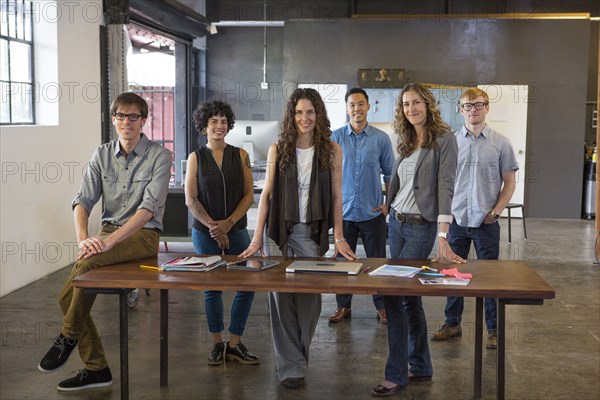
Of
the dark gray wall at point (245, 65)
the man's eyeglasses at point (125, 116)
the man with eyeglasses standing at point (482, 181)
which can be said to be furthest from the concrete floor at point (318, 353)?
the dark gray wall at point (245, 65)

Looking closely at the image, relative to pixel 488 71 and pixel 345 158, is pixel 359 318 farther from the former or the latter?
pixel 488 71

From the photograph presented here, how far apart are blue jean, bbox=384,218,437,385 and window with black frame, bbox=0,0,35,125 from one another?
4093 mm

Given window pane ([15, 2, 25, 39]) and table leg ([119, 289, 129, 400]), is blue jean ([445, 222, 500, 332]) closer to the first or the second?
table leg ([119, 289, 129, 400])

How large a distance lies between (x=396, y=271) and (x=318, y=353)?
1.42 metres

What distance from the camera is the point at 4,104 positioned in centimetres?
658

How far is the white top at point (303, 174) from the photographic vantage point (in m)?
3.98

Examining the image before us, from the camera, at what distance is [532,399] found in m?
3.99

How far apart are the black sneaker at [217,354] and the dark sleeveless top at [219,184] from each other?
0.72 m

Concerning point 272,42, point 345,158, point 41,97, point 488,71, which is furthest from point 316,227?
point 272,42

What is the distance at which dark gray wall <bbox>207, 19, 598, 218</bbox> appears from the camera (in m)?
12.3

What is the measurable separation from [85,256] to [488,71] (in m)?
9.98

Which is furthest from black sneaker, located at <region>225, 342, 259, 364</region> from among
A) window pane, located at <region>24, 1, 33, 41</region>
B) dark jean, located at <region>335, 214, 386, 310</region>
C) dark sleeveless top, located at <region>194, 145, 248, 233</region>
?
window pane, located at <region>24, 1, 33, 41</region>

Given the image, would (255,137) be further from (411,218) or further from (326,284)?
(326,284)

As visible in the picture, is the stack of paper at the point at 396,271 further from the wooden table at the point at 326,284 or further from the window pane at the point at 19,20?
the window pane at the point at 19,20
